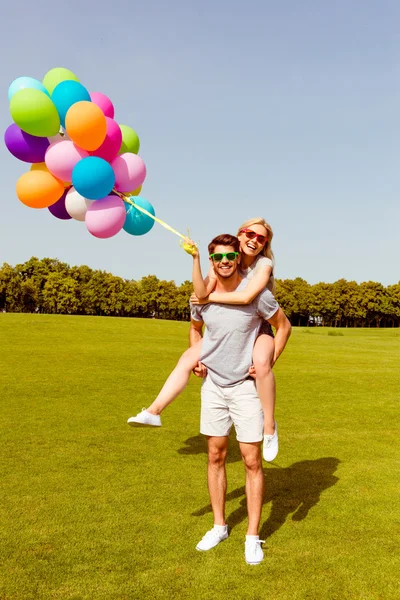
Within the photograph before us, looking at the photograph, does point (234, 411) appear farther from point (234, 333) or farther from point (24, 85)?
point (24, 85)

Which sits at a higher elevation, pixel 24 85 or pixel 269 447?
pixel 24 85

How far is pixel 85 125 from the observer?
5.53 meters

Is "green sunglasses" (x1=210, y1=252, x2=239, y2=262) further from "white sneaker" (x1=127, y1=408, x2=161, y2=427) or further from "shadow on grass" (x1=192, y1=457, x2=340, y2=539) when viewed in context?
"shadow on grass" (x1=192, y1=457, x2=340, y2=539)

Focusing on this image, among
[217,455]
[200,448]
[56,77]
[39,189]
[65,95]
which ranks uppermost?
[56,77]

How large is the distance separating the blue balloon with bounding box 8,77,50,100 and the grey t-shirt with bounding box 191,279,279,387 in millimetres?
3557

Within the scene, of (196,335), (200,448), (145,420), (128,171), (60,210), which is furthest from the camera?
(200,448)

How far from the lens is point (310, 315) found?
9725 centimetres

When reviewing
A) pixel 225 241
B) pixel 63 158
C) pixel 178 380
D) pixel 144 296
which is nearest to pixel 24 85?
pixel 63 158

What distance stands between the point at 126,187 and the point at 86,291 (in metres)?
82.6

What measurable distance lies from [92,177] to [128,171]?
0.72 m

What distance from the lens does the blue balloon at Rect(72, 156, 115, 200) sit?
17.6 feet

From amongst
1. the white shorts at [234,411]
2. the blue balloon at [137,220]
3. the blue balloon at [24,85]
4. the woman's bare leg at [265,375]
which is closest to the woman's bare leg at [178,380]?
the white shorts at [234,411]

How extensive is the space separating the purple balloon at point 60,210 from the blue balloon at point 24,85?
1261 millimetres

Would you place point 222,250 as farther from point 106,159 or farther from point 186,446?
point 186,446
